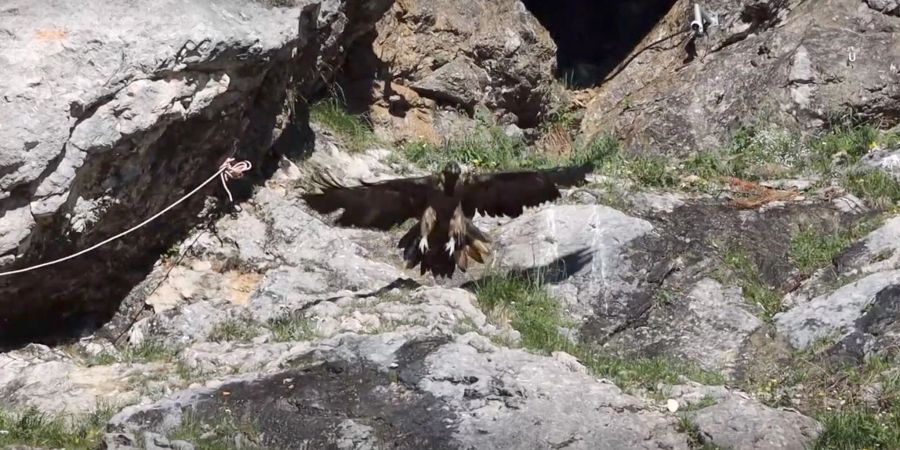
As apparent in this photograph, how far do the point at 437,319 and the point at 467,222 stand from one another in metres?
0.79

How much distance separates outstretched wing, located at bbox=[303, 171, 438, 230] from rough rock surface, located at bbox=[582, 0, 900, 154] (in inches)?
86.8

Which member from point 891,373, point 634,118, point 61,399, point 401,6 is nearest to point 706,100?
point 634,118

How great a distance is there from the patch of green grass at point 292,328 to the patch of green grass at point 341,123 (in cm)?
201

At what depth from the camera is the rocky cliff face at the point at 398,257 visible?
5875 mm

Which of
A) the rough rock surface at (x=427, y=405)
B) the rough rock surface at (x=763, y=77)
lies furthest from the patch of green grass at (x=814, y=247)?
the rough rock surface at (x=427, y=405)

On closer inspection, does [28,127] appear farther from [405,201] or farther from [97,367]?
[405,201]

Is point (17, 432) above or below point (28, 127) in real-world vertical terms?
below

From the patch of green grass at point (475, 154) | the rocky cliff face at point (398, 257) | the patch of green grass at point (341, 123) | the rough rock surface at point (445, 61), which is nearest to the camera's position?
the rocky cliff face at point (398, 257)

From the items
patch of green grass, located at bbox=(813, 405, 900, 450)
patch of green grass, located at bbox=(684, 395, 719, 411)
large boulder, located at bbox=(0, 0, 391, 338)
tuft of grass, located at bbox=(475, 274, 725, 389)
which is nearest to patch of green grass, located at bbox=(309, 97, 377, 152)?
large boulder, located at bbox=(0, 0, 391, 338)

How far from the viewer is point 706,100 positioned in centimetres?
925

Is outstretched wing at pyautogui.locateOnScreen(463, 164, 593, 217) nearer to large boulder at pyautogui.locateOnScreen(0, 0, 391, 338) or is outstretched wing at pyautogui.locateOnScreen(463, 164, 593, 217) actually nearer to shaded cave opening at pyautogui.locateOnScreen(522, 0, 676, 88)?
large boulder at pyautogui.locateOnScreen(0, 0, 391, 338)

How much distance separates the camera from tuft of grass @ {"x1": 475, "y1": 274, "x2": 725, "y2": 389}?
6328 millimetres

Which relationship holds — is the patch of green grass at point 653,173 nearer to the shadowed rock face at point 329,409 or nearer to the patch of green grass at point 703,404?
the patch of green grass at point 703,404

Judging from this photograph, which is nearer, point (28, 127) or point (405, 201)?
point (28, 127)
